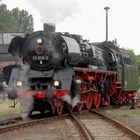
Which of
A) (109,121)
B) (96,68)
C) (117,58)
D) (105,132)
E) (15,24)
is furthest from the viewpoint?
(15,24)

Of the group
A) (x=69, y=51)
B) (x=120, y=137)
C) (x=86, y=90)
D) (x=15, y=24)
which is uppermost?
(x=15, y=24)

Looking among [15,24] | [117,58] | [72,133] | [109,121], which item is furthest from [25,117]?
[15,24]

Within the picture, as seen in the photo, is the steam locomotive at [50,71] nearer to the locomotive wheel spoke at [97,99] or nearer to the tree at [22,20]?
the locomotive wheel spoke at [97,99]

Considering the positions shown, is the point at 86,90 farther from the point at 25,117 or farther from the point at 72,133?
the point at 72,133

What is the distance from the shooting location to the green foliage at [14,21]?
119050 mm

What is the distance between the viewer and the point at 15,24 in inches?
5138

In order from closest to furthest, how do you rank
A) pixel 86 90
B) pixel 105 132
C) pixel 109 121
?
pixel 105 132 → pixel 109 121 → pixel 86 90

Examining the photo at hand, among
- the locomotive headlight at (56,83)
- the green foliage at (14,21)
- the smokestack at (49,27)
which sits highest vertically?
the green foliage at (14,21)

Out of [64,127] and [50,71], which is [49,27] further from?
[64,127]

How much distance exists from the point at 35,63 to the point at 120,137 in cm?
626

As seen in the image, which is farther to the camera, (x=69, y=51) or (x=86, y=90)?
(x=86, y=90)

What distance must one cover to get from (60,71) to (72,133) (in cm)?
480

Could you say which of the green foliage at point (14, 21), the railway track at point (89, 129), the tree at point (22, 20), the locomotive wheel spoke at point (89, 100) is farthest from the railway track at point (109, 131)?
the tree at point (22, 20)

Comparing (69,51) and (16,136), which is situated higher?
(69,51)
